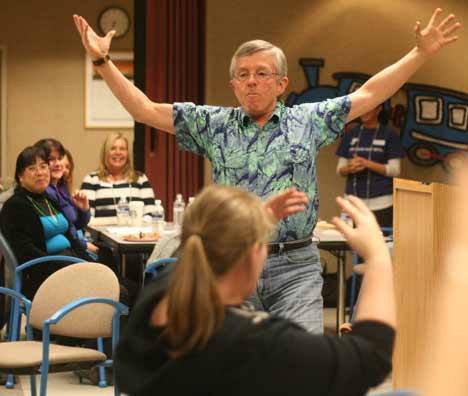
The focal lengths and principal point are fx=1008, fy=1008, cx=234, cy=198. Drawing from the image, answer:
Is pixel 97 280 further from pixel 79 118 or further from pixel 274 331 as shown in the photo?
pixel 79 118

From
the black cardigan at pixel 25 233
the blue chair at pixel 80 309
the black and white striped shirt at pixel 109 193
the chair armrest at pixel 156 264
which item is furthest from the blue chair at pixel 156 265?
the black and white striped shirt at pixel 109 193

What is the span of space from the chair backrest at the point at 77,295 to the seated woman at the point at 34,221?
147cm

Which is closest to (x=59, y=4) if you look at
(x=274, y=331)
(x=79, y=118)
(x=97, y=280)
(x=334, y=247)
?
(x=79, y=118)

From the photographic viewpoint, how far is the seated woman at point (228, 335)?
6.67ft

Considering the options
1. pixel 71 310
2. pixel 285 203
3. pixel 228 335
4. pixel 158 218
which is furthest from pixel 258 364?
pixel 158 218

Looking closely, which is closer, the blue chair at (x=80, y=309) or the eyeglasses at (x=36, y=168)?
the blue chair at (x=80, y=309)

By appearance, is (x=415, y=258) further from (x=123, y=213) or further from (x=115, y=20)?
(x=115, y=20)

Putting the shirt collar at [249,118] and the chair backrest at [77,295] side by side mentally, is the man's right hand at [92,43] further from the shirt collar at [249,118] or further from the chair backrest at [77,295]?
the chair backrest at [77,295]

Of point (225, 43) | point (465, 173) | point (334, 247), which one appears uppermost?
point (225, 43)

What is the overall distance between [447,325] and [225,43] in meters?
7.73

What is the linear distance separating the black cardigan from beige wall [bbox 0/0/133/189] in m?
6.50

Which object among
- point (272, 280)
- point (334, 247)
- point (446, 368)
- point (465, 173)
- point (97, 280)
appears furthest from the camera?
point (334, 247)

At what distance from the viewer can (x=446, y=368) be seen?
6.29ft

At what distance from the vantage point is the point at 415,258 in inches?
173
